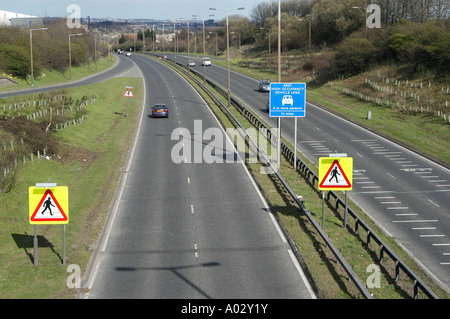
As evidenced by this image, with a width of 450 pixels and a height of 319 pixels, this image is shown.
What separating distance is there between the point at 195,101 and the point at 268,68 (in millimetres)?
45500

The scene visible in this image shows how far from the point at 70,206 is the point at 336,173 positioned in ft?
39.8

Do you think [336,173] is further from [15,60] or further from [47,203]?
[15,60]

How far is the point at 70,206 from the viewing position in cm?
2642

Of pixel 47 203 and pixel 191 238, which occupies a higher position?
pixel 47 203

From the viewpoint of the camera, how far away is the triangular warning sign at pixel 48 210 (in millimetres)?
18859

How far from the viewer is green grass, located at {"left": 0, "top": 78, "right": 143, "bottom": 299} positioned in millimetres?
17892

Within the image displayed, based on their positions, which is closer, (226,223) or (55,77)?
(226,223)

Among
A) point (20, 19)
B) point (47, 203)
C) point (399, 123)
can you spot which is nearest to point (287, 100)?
point (47, 203)

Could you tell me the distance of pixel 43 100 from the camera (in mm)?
54438

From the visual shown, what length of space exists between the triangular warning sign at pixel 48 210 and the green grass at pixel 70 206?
1.56m

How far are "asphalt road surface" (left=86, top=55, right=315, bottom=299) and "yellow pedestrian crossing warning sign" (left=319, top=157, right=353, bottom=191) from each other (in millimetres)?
2782

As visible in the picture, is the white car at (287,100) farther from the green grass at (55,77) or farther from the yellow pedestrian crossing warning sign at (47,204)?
the green grass at (55,77)
